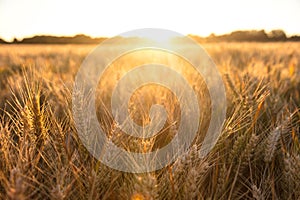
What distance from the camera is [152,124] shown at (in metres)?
1.03

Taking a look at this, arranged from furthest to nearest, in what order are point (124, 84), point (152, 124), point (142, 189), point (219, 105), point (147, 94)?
point (124, 84) < point (147, 94) < point (219, 105) < point (152, 124) < point (142, 189)

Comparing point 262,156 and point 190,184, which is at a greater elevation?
point 190,184

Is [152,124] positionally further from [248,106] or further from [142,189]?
[248,106]

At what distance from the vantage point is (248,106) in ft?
4.25

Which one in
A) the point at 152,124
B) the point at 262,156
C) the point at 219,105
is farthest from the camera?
the point at 219,105

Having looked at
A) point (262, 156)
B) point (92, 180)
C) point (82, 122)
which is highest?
point (82, 122)

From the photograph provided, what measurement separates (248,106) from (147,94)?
800 mm

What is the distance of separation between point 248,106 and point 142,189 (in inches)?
29.4

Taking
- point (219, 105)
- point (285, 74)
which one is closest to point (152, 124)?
point (219, 105)

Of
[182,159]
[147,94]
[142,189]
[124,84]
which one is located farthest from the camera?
[124,84]

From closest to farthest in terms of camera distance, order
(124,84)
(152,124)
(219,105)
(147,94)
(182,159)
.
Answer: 1. (182,159)
2. (152,124)
3. (219,105)
4. (147,94)
5. (124,84)

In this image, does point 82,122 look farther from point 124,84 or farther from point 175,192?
point 124,84

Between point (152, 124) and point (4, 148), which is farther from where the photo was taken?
point (152, 124)

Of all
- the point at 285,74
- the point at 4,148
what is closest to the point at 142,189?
the point at 4,148
